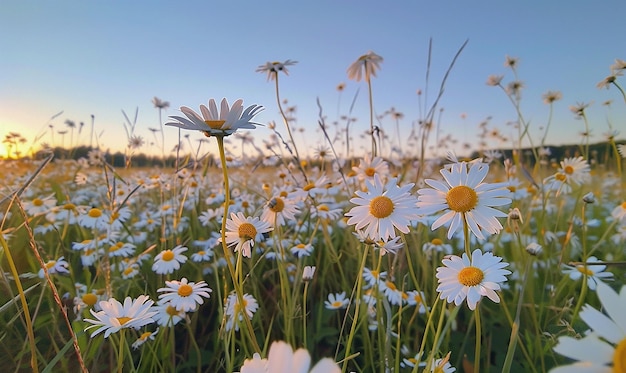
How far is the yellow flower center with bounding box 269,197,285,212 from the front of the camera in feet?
3.12

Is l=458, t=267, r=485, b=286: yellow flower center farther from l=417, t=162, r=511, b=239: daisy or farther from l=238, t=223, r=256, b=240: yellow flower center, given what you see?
l=238, t=223, r=256, b=240: yellow flower center

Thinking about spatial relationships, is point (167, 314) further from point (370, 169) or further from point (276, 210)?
point (370, 169)

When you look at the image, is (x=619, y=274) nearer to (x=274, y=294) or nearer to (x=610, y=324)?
(x=274, y=294)

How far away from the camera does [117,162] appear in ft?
10.3

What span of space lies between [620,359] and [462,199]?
0.37 meters

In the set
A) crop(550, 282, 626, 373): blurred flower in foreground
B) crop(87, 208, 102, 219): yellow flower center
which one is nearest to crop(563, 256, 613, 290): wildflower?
crop(550, 282, 626, 373): blurred flower in foreground

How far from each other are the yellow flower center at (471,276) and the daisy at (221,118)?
0.39 meters

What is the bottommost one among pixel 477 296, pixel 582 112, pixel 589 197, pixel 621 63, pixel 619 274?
pixel 619 274

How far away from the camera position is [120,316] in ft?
2.19

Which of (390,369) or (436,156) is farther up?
(436,156)

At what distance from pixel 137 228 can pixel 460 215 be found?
1768 mm

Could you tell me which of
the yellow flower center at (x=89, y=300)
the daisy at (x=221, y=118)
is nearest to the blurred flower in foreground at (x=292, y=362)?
the daisy at (x=221, y=118)

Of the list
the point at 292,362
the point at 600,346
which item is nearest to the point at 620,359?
the point at 600,346

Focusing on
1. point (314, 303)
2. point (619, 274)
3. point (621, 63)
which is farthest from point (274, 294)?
point (621, 63)
